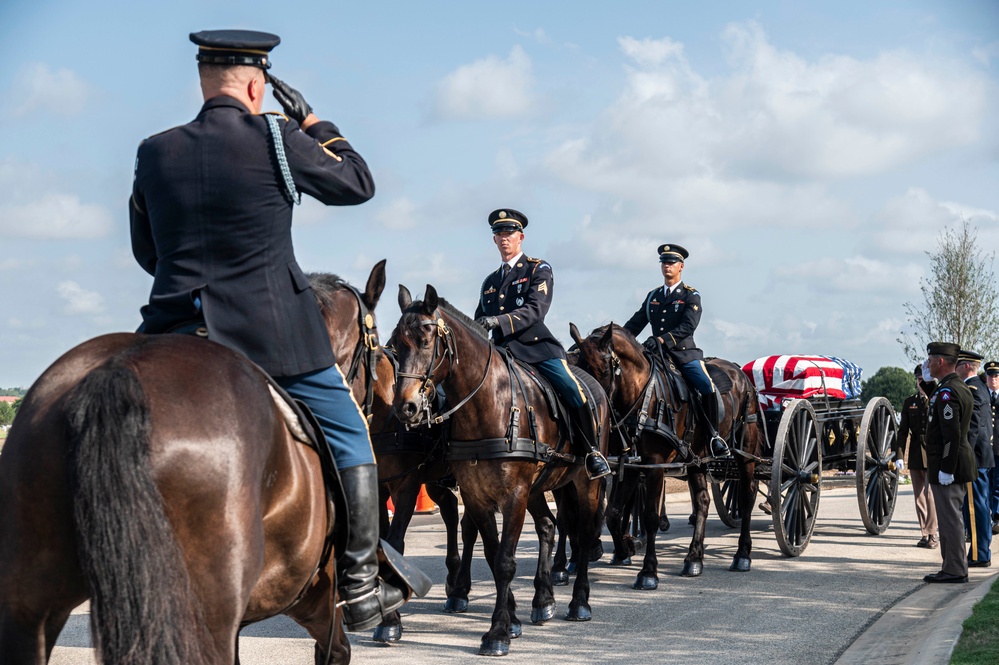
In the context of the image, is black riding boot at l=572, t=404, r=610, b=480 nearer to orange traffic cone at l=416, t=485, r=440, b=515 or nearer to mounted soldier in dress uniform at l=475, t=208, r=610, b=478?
mounted soldier in dress uniform at l=475, t=208, r=610, b=478

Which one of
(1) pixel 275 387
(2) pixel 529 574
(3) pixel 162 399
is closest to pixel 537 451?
(2) pixel 529 574

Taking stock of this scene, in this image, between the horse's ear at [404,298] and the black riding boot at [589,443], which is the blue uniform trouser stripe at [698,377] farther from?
the horse's ear at [404,298]

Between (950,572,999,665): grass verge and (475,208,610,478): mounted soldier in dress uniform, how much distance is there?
2.87 metres

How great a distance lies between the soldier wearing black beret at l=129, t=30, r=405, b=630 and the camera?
3258mm

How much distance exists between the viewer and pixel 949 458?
32.0ft

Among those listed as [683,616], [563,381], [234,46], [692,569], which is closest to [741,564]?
[692,569]

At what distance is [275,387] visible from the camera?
316 cm

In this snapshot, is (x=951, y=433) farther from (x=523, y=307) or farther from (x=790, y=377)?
(x=523, y=307)

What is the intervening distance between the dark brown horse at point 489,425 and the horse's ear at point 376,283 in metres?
1.76

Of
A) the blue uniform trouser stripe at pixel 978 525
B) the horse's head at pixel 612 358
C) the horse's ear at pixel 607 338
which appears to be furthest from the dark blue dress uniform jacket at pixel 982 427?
the horse's ear at pixel 607 338

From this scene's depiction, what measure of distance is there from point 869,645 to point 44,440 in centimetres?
610

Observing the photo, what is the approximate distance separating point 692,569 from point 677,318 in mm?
2647

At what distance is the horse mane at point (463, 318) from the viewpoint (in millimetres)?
7562

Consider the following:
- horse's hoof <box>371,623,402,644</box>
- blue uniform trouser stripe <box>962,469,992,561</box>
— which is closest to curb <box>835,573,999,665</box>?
blue uniform trouser stripe <box>962,469,992,561</box>
